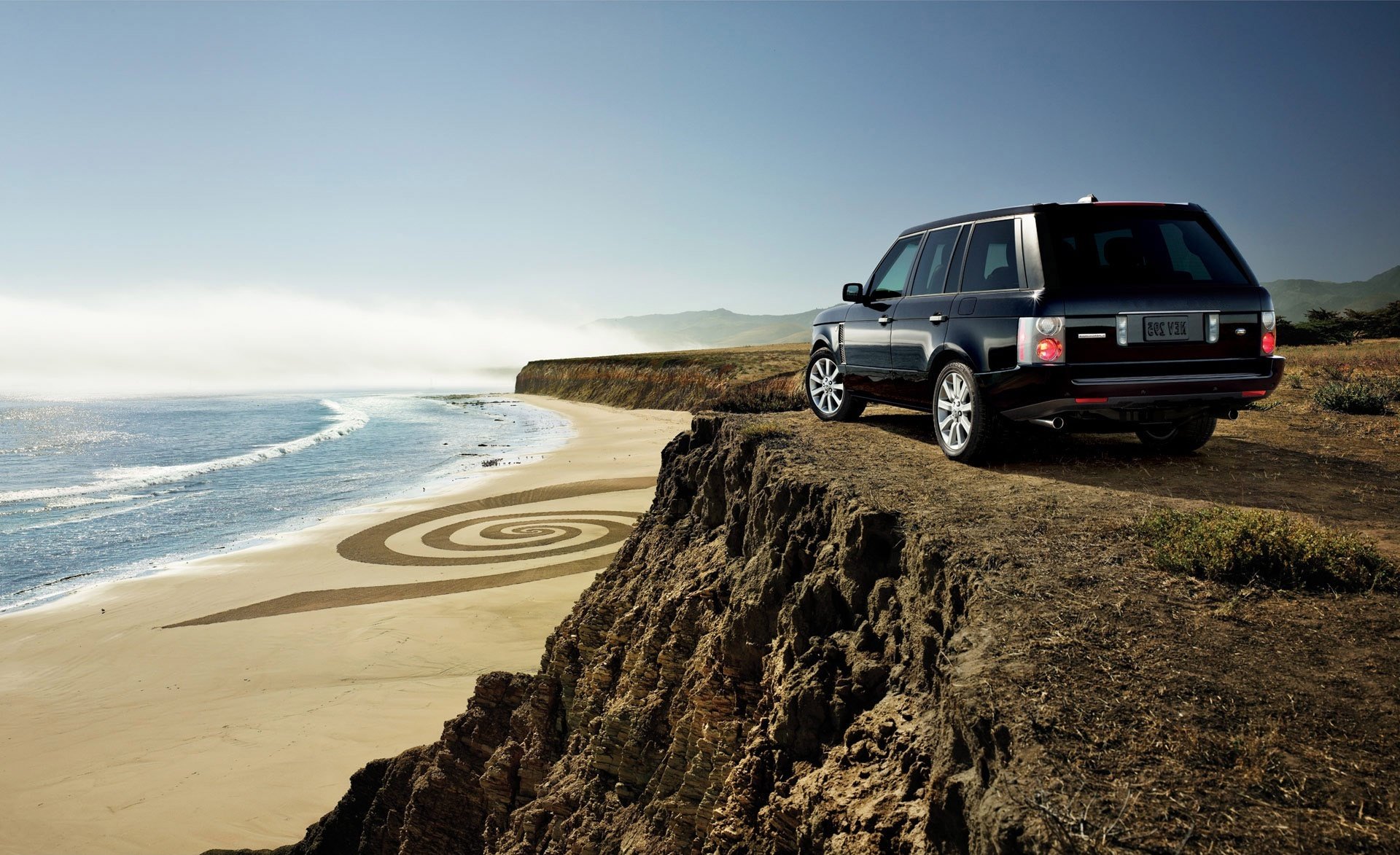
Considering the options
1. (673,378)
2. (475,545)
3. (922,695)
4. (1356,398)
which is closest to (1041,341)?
(922,695)

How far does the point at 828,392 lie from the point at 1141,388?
199 inches

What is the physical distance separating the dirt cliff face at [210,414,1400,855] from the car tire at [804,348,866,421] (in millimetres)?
1388

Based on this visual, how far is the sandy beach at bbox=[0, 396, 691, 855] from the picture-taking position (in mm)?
11422

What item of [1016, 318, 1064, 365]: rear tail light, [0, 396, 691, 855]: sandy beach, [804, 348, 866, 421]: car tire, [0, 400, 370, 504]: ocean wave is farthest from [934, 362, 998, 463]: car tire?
[0, 400, 370, 504]: ocean wave

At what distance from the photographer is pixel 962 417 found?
8203 mm

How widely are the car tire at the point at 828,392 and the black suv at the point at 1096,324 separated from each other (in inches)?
107

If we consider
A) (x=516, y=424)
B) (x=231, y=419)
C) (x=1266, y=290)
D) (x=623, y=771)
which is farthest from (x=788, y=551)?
(x=231, y=419)

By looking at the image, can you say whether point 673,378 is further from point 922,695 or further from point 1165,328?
point 922,695

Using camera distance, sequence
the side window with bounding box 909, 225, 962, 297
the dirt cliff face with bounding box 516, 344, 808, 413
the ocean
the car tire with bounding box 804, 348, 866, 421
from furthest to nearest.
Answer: the dirt cliff face with bounding box 516, 344, 808, 413, the ocean, the car tire with bounding box 804, 348, 866, 421, the side window with bounding box 909, 225, 962, 297

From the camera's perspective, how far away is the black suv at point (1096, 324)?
7070mm

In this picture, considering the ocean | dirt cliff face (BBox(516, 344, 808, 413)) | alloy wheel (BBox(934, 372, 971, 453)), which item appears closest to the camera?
alloy wheel (BBox(934, 372, 971, 453))

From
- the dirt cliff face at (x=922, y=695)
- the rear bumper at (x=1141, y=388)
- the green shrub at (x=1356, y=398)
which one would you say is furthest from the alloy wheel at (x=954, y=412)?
the green shrub at (x=1356, y=398)

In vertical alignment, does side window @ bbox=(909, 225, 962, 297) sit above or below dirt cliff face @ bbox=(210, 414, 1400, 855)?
above

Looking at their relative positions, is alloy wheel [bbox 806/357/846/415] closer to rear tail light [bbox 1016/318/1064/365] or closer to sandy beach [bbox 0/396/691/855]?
rear tail light [bbox 1016/318/1064/365]
